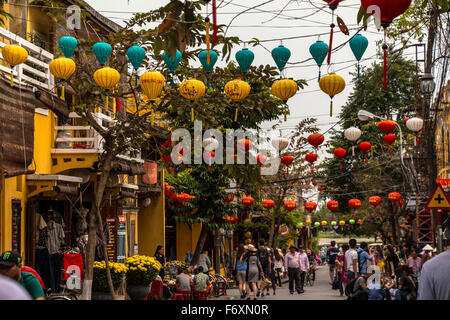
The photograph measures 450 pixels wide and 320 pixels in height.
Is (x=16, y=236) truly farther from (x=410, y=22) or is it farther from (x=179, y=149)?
(x=410, y=22)

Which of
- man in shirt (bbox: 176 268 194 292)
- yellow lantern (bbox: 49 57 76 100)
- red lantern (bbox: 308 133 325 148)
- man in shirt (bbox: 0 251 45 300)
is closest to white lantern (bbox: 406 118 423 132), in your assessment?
red lantern (bbox: 308 133 325 148)

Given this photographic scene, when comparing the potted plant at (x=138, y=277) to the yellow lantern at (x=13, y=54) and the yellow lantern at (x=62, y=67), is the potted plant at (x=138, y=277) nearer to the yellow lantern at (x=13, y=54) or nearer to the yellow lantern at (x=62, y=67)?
the yellow lantern at (x=62, y=67)

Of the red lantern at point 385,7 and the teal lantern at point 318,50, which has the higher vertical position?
the teal lantern at point 318,50

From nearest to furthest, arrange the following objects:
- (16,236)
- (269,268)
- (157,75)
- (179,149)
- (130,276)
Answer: (157,75) → (16,236) → (130,276) → (179,149) → (269,268)

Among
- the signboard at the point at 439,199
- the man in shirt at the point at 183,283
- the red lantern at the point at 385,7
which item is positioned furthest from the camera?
the man in shirt at the point at 183,283

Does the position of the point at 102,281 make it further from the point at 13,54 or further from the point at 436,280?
the point at 436,280

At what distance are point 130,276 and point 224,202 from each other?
31.3 feet

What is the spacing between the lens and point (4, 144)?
13.5 m

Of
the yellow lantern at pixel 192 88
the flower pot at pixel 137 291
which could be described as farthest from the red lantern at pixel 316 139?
the yellow lantern at pixel 192 88

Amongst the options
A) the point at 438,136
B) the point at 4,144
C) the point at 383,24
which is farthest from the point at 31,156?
the point at 438,136

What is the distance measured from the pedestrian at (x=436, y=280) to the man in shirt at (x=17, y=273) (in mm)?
3991

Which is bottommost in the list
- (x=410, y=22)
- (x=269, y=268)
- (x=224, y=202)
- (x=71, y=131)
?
(x=269, y=268)

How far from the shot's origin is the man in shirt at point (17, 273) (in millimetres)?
7051

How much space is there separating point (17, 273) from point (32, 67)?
380 inches
